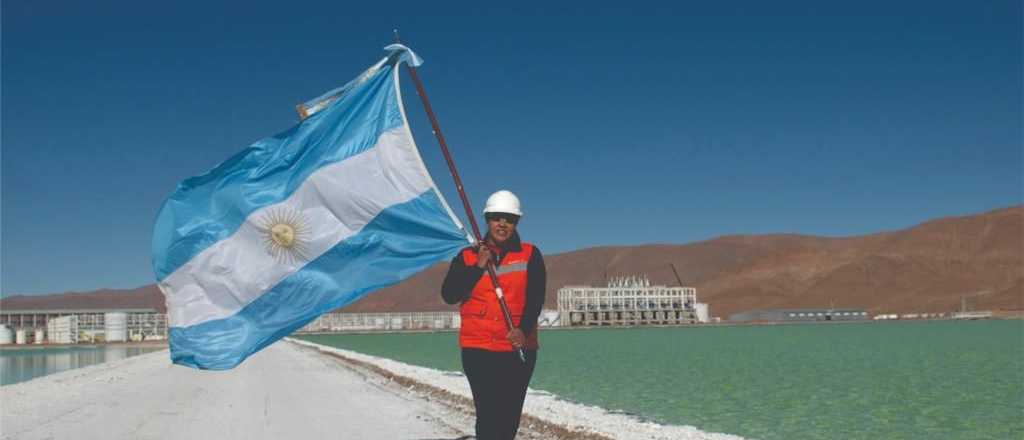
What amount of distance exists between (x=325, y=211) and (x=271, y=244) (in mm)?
585

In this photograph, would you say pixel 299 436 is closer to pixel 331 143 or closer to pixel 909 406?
pixel 331 143

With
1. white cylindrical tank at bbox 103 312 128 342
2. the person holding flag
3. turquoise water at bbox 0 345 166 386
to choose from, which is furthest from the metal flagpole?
white cylindrical tank at bbox 103 312 128 342

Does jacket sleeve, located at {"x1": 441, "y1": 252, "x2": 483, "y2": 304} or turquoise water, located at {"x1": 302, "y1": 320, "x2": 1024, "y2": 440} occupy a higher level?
jacket sleeve, located at {"x1": 441, "y1": 252, "x2": 483, "y2": 304}

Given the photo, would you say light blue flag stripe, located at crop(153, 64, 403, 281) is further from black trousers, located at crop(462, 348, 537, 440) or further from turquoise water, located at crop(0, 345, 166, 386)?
turquoise water, located at crop(0, 345, 166, 386)

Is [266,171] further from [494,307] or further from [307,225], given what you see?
[494,307]

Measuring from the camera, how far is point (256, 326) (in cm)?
964

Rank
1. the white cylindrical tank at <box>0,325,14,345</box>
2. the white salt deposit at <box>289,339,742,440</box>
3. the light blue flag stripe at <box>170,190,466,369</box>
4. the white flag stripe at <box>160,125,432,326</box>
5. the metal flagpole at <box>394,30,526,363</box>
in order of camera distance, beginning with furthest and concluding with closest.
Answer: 1. the white cylindrical tank at <box>0,325,14,345</box>
2. the white salt deposit at <box>289,339,742,440</box>
3. the white flag stripe at <box>160,125,432,326</box>
4. the light blue flag stripe at <box>170,190,466,369</box>
5. the metal flagpole at <box>394,30,526,363</box>

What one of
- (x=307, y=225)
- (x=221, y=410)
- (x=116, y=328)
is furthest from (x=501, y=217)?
(x=116, y=328)

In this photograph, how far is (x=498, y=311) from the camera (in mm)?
7633

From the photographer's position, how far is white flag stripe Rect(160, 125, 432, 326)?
31.6ft

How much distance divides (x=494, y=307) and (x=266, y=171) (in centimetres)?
315

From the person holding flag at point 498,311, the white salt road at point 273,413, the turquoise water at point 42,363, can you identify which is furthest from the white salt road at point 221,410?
the turquoise water at point 42,363

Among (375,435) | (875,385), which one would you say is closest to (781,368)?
(875,385)

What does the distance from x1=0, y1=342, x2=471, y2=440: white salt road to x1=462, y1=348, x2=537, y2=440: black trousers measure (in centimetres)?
609
